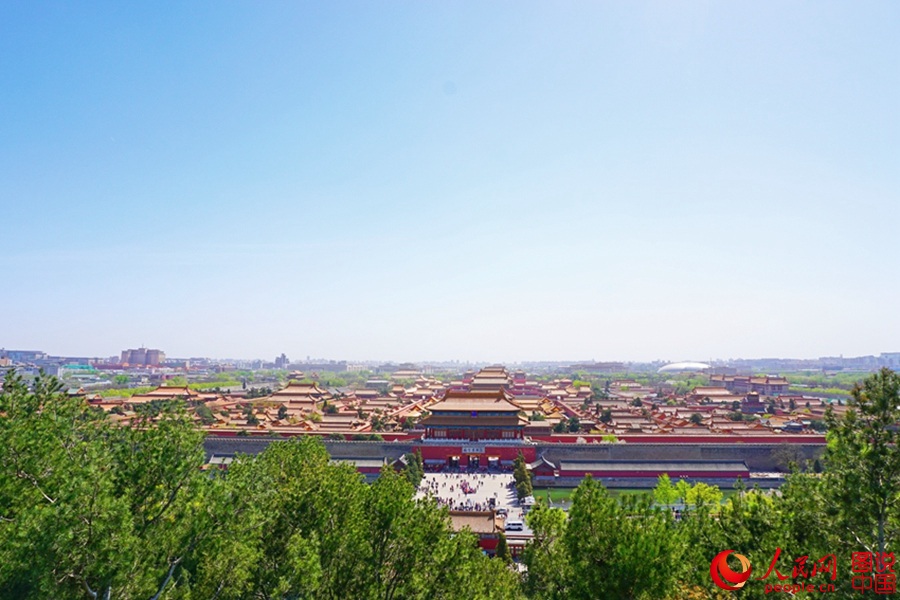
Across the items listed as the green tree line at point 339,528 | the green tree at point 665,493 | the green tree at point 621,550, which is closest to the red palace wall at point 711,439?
the green tree at point 665,493

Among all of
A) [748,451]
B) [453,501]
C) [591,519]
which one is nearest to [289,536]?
[591,519]

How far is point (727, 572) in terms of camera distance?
21.7 ft

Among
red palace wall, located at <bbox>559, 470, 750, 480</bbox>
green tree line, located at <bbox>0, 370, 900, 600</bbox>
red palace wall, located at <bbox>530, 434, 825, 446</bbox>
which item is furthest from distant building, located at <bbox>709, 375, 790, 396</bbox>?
green tree line, located at <bbox>0, 370, 900, 600</bbox>

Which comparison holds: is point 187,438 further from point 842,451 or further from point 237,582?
point 842,451

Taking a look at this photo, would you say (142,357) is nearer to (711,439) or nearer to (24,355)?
(24,355)

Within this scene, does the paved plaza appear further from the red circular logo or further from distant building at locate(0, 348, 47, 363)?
distant building at locate(0, 348, 47, 363)

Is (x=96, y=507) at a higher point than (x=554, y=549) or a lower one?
higher

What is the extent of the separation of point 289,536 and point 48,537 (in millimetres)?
3712

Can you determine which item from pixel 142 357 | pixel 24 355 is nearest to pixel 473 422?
pixel 142 357

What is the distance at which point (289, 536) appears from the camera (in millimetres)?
8992

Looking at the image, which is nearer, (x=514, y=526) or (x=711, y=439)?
(x=514, y=526)

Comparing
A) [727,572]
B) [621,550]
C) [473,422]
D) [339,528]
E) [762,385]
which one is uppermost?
[621,550]

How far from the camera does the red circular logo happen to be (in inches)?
253

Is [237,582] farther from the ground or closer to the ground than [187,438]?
closer to the ground
